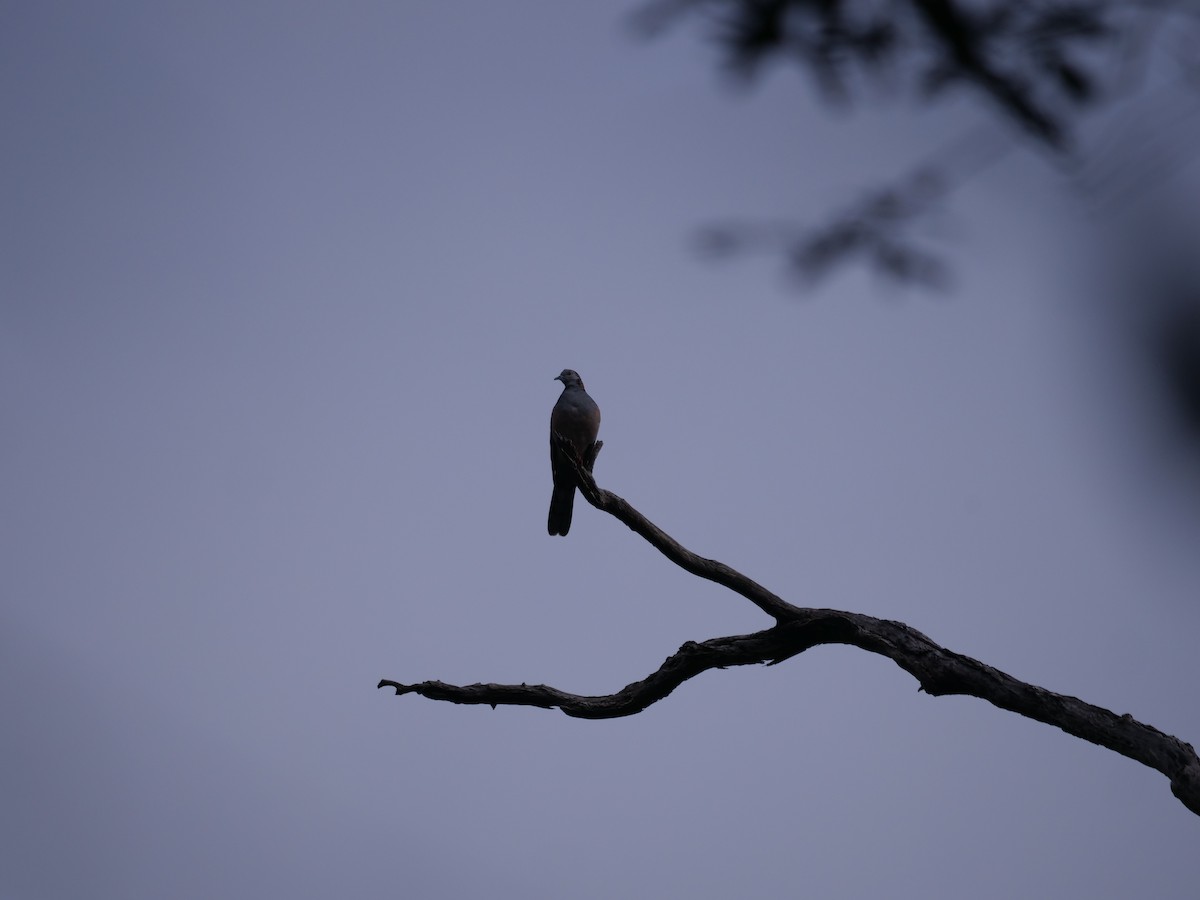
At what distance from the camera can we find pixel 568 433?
10.4m

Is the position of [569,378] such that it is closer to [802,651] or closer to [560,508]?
[560,508]

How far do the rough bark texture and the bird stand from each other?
2547 mm

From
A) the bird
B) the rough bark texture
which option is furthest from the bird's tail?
the rough bark texture

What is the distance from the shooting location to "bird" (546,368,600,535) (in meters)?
9.61

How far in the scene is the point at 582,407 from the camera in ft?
34.4

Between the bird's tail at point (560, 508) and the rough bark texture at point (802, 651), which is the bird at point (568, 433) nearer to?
the bird's tail at point (560, 508)

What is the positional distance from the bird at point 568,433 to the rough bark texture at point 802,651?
255 centimetres

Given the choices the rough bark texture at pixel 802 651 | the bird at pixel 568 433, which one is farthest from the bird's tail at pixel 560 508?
the rough bark texture at pixel 802 651

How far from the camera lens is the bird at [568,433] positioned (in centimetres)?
961

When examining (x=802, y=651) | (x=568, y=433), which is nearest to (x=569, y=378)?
(x=568, y=433)

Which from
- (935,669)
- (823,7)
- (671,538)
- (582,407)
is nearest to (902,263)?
(823,7)

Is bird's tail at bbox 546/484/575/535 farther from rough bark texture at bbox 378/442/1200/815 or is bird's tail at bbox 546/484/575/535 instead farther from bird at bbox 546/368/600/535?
rough bark texture at bbox 378/442/1200/815

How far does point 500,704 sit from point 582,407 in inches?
173

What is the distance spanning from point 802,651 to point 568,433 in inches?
185
